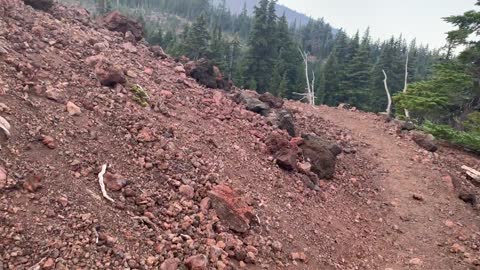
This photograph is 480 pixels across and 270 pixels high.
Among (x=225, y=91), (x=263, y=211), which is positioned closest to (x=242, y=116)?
(x=225, y=91)

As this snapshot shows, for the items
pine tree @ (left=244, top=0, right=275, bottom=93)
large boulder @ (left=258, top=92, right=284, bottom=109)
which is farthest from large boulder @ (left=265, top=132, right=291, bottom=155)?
pine tree @ (left=244, top=0, right=275, bottom=93)

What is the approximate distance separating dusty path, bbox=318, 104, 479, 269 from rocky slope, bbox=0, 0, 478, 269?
0.41ft

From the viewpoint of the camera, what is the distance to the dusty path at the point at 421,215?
750cm

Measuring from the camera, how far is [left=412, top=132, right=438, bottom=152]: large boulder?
1255 cm

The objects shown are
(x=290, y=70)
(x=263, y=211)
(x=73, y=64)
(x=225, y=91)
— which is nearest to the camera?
(x=263, y=211)

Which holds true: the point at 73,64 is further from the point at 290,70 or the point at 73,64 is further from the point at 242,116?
the point at 290,70

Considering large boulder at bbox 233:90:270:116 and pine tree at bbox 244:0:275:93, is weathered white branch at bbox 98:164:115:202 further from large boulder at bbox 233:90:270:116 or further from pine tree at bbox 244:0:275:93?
pine tree at bbox 244:0:275:93

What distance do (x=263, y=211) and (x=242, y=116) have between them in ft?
13.4

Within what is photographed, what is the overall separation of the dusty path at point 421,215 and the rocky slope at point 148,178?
0.13 meters

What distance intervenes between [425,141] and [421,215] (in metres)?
4.60

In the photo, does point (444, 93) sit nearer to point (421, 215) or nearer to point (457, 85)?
point (457, 85)

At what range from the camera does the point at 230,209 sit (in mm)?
5879

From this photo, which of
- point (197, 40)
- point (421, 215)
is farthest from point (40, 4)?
point (197, 40)

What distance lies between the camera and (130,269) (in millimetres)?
4102
